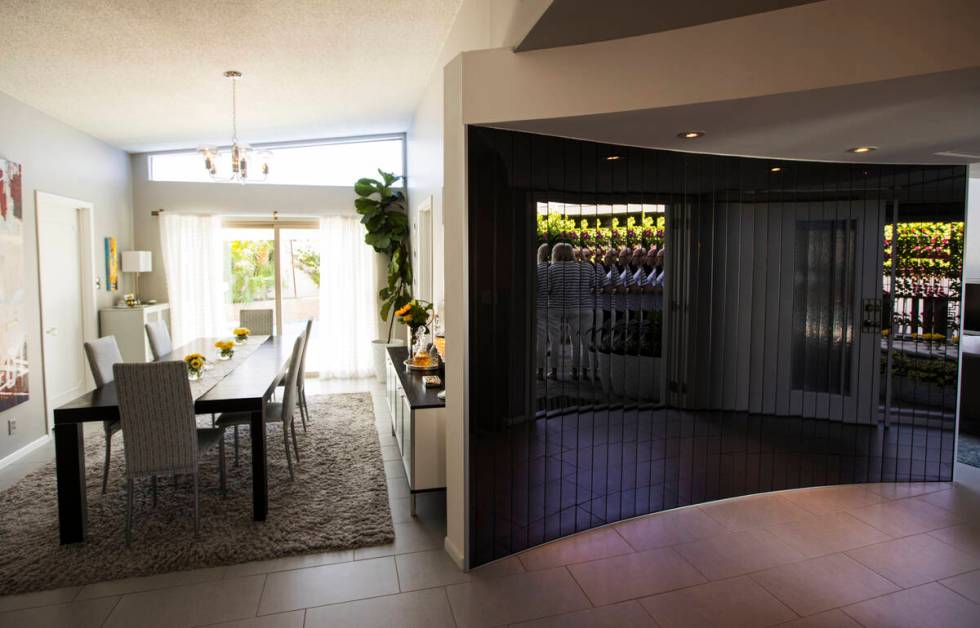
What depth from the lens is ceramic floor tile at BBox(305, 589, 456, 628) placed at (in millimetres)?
2273

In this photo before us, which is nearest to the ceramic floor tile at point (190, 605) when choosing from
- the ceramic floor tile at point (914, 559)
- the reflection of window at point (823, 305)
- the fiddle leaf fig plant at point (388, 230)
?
the ceramic floor tile at point (914, 559)

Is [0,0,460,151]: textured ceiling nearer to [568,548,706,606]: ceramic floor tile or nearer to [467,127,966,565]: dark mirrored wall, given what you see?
[467,127,966,565]: dark mirrored wall

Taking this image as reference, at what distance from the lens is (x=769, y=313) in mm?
3512

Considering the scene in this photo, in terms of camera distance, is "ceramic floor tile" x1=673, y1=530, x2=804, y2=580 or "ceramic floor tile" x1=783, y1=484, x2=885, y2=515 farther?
"ceramic floor tile" x1=783, y1=484, x2=885, y2=515

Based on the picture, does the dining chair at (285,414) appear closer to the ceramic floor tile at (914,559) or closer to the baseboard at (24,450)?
the baseboard at (24,450)

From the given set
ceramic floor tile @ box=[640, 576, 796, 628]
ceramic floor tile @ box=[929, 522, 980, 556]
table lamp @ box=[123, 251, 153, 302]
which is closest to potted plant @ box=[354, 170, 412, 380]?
table lamp @ box=[123, 251, 153, 302]

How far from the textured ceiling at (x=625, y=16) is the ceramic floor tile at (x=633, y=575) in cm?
239

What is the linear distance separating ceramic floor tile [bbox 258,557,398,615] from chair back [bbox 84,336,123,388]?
190cm

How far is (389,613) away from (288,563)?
68cm

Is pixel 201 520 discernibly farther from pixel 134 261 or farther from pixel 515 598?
pixel 134 261

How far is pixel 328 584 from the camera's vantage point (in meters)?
2.55

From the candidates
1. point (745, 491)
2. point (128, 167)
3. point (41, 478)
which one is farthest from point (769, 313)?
point (128, 167)

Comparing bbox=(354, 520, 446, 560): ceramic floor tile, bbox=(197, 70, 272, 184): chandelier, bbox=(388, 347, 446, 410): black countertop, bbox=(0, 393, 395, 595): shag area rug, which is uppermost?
bbox=(197, 70, 272, 184): chandelier

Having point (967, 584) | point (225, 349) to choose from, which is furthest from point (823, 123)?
point (225, 349)
